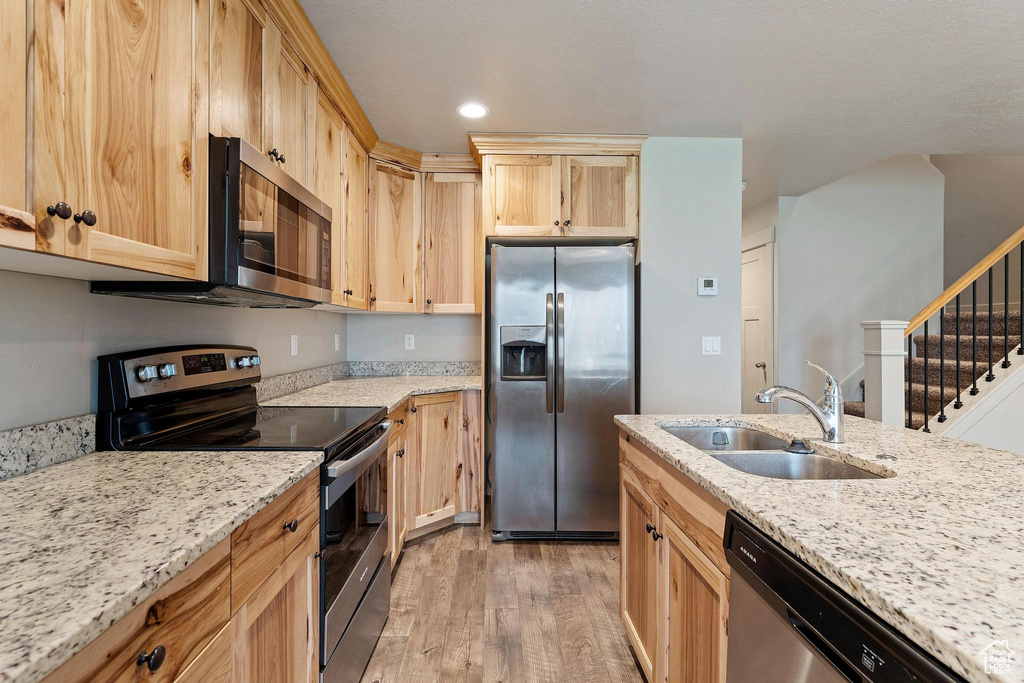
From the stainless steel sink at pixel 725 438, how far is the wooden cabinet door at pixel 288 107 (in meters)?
1.70

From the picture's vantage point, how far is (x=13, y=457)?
1062 mm

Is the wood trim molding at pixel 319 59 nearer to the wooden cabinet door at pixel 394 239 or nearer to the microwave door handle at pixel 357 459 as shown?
the wooden cabinet door at pixel 394 239

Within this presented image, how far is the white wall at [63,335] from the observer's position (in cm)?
110

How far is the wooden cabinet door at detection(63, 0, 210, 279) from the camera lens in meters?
0.91

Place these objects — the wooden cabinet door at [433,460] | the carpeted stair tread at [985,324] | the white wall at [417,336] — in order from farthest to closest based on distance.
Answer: the carpeted stair tread at [985,324] → the white wall at [417,336] → the wooden cabinet door at [433,460]

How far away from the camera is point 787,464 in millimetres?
1390

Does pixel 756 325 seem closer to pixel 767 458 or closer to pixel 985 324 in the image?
pixel 985 324

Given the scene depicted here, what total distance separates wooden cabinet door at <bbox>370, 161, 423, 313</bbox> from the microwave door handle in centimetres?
122

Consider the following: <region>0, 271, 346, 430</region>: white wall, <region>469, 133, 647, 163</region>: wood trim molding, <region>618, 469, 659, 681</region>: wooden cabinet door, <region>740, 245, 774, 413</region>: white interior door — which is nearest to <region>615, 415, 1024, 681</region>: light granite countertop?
<region>618, 469, 659, 681</region>: wooden cabinet door

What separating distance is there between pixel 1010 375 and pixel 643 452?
297 cm

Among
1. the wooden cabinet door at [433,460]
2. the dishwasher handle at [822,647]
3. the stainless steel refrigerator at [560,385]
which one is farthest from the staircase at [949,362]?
the dishwasher handle at [822,647]

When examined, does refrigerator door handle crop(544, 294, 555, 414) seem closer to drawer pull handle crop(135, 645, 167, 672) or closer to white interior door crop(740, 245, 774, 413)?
drawer pull handle crop(135, 645, 167, 672)

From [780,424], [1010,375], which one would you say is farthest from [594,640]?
[1010,375]

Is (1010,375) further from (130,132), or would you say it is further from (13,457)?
(13,457)
